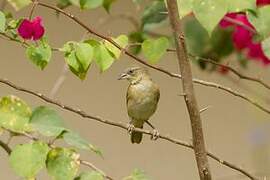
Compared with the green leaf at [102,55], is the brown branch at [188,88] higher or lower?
lower

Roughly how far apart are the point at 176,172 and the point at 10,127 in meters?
1.75

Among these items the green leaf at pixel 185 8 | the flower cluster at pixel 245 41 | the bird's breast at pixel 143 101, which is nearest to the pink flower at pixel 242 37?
the flower cluster at pixel 245 41

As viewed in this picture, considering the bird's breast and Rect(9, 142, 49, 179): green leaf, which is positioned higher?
the bird's breast

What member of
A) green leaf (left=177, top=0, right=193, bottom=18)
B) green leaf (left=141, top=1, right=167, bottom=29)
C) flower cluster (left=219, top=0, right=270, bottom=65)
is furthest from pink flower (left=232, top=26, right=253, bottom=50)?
green leaf (left=177, top=0, right=193, bottom=18)

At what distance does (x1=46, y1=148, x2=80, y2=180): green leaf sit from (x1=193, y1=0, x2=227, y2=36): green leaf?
0.32m

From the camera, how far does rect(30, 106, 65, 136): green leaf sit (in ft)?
4.88

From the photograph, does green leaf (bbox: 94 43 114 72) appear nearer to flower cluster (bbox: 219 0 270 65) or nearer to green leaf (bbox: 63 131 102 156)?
green leaf (bbox: 63 131 102 156)

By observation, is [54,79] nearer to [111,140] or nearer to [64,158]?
[111,140]

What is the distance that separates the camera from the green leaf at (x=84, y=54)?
1518 mm

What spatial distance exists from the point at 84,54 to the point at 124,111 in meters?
1.55

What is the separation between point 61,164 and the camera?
1.47 metres

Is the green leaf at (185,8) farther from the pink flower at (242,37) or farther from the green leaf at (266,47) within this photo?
the pink flower at (242,37)

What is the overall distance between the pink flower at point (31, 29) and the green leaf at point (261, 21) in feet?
1.31

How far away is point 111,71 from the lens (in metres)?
3.03
